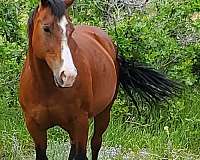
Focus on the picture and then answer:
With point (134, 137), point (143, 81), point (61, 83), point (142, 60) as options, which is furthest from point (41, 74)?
point (142, 60)

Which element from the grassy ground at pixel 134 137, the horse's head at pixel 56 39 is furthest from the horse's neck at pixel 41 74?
the grassy ground at pixel 134 137

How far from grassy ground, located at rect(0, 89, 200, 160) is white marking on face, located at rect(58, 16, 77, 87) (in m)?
1.87

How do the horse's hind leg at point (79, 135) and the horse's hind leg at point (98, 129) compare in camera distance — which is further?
the horse's hind leg at point (98, 129)

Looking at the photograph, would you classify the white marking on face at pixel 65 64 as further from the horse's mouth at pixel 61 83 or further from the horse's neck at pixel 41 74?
the horse's neck at pixel 41 74

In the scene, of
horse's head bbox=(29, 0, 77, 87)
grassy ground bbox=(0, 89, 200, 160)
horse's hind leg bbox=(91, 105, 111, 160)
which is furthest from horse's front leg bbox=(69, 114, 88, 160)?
grassy ground bbox=(0, 89, 200, 160)

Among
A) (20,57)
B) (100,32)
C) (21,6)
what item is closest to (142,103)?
(100,32)

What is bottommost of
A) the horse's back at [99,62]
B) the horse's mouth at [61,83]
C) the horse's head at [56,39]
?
the horse's back at [99,62]

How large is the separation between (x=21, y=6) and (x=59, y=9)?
3216 millimetres

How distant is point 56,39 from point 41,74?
0.43 meters

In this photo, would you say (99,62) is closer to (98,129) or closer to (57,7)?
(98,129)

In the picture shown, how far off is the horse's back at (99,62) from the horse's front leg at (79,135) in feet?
0.86

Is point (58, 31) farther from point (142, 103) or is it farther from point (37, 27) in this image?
point (142, 103)

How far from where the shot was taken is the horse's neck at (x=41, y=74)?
4.04 metres

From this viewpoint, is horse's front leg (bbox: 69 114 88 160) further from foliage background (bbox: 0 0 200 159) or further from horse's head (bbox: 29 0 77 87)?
foliage background (bbox: 0 0 200 159)
